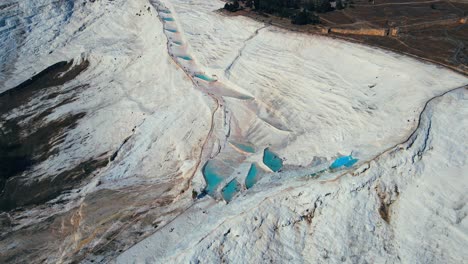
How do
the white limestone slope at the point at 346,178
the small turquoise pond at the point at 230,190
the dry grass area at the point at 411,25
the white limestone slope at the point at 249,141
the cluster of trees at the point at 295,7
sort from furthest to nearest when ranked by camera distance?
the cluster of trees at the point at 295,7, the dry grass area at the point at 411,25, the small turquoise pond at the point at 230,190, the white limestone slope at the point at 249,141, the white limestone slope at the point at 346,178

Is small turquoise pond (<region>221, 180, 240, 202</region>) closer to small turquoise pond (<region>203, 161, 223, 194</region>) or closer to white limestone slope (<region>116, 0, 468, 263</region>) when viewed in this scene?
small turquoise pond (<region>203, 161, 223, 194</region>)

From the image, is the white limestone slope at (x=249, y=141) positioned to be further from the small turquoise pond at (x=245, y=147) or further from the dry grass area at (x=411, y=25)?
the dry grass area at (x=411, y=25)

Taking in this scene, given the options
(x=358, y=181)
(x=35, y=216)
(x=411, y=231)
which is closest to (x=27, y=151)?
(x=35, y=216)

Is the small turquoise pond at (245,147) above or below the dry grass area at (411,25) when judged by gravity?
below

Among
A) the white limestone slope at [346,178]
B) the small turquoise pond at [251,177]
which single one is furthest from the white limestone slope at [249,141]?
the small turquoise pond at [251,177]

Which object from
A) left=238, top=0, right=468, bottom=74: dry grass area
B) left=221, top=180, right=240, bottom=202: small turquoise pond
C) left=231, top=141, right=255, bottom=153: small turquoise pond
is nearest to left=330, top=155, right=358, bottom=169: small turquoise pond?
left=221, top=180, right=240, bottom=202: small turquoise pond

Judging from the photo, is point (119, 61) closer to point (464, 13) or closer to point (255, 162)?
point (255, 162)

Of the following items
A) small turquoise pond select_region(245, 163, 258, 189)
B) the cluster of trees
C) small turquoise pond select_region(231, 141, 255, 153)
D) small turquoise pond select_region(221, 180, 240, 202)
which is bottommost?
small turquoise pond select_region(231, 141, 255, 153)
